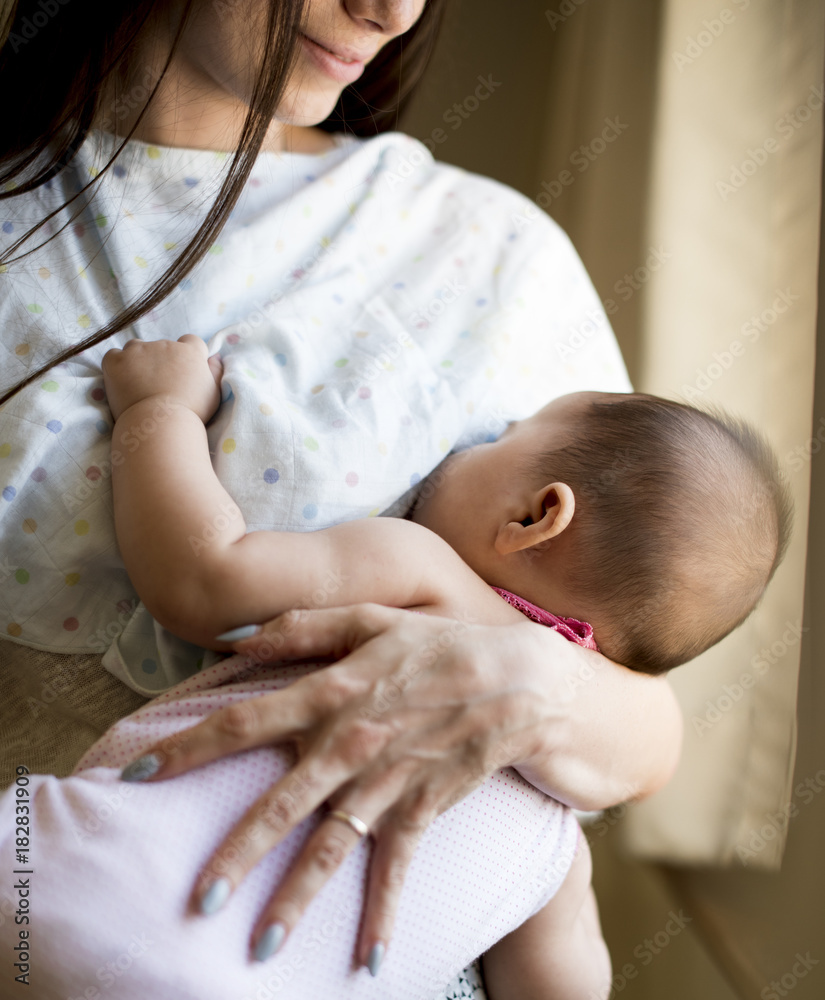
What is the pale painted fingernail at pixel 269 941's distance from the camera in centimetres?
64

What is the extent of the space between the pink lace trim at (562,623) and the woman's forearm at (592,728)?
0.02 meters

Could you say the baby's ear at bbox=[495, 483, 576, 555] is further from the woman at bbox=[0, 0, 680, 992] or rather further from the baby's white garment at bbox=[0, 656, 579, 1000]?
the baby's white garment at bbox=[0, 656, 579, 1000]

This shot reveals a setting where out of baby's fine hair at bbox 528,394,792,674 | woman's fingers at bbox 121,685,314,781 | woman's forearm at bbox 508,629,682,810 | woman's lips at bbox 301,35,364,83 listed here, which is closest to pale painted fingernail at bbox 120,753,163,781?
woman's fingers at bbox 121,685,314,781

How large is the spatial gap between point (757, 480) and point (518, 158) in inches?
58.4

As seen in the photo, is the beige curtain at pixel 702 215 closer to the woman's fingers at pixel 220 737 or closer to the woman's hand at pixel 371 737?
the woman's hand at pixel 371 737

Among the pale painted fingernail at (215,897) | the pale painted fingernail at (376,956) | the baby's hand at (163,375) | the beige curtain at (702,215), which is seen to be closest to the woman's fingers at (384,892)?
the pale painted fingernail at (376,956)

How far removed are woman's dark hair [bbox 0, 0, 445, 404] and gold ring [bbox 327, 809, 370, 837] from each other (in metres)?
0.55

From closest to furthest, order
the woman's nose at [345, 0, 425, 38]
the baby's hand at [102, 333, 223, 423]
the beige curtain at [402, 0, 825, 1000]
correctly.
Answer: the baby's hand at [102, 333, 223, 423] → the woman's nose at [345, 0, 425, 38] → the beige curtain at [402, 0, 825, 1000]

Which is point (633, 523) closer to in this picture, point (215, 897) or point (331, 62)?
point (215, 897)

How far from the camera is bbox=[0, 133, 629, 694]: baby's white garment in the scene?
2.71 ft

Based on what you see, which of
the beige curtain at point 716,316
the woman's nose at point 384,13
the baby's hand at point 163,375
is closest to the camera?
the baby's hand at point 163,375

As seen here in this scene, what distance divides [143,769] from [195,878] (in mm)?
100

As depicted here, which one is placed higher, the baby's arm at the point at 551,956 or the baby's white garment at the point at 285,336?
the baby's white garment at the point at 285,336

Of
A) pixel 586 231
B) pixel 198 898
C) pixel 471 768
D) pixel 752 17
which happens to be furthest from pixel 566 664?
pixel 586 231
